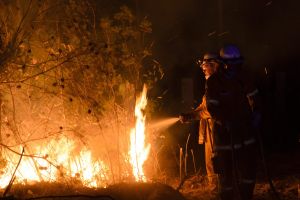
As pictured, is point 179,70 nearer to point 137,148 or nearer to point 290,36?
point 290,36

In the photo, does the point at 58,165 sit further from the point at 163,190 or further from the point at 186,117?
the point at 186,117

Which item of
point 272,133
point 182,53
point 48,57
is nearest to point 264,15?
point 182,53

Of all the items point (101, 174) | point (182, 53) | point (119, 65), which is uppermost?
point (182, 53)

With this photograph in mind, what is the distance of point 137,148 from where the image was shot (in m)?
7.70

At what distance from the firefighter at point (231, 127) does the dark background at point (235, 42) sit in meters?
5.28

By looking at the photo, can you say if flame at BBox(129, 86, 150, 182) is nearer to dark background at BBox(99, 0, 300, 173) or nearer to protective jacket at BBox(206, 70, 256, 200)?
protective jacket at BBox(206, 70, 256, 200)

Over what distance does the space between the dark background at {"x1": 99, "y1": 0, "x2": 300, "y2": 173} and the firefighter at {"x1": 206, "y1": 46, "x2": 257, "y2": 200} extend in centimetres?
528

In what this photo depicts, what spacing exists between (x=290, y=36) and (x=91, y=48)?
12125 millimetres

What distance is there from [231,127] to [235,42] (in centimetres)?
964

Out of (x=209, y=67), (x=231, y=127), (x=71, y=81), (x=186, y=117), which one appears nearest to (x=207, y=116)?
(x=186, y=117)

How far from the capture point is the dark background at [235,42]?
1313cm

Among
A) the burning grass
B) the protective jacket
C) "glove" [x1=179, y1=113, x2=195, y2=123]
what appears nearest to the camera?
the burning grass

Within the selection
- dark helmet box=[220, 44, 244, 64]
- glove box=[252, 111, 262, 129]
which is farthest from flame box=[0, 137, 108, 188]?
dark helmet box=[220, 44, 244, 64]

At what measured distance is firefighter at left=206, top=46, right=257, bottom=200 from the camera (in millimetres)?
6559
